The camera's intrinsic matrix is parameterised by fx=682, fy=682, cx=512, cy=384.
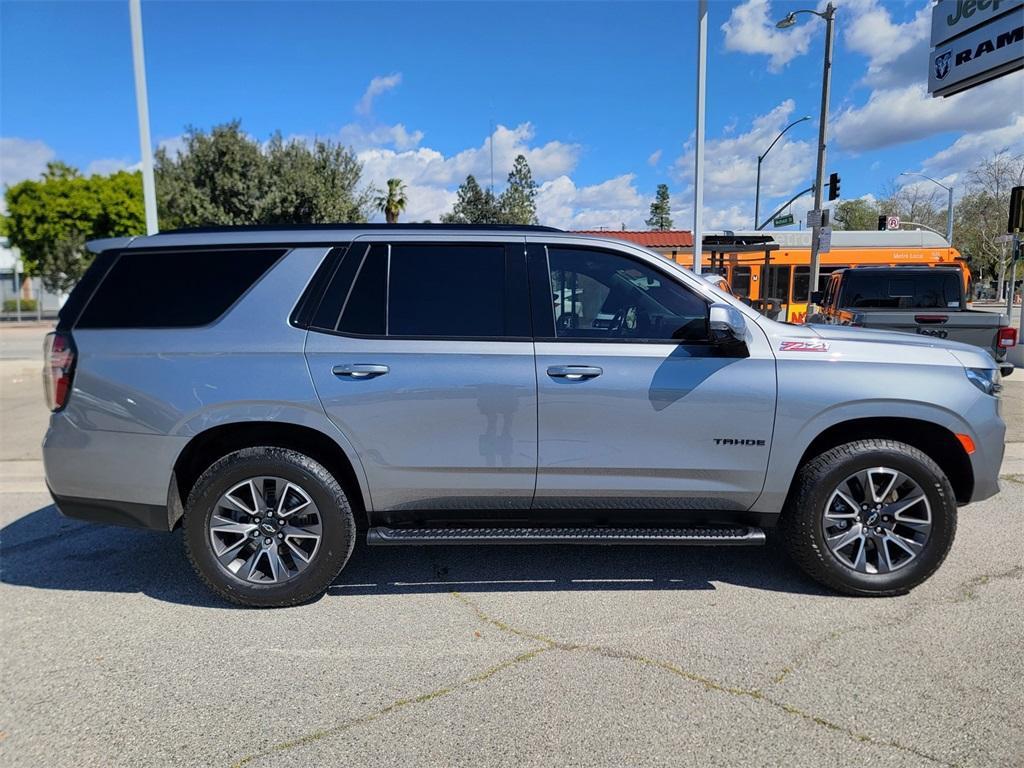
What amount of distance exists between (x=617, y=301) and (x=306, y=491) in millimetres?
1937

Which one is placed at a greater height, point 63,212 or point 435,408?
point 63,212

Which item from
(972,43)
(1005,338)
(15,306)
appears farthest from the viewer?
(15,306)

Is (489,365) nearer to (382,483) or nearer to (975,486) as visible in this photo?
(382,483)

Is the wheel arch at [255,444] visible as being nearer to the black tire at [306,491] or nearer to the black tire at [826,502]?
the black tire at [306,491]

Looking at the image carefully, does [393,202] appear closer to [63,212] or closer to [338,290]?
[63,212]

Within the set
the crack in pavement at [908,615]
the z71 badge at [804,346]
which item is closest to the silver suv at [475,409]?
the z71 badge at [804,346]

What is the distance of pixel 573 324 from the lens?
11.9 ft

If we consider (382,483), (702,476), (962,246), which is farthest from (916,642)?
(962,246)

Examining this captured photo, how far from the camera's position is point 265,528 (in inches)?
141

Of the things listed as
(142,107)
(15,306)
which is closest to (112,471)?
(142,107)

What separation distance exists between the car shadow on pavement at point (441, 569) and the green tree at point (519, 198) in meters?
38.6

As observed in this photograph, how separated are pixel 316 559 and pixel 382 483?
1.72 ft

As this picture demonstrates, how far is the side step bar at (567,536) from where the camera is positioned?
3506 millimetres

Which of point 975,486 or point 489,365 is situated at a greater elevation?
point 489,365
